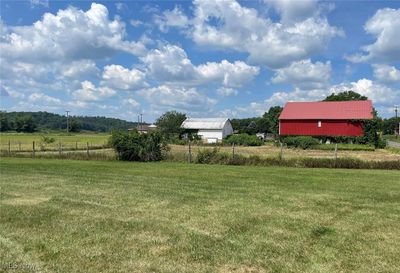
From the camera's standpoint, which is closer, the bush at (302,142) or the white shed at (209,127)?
the bush at (302,142)

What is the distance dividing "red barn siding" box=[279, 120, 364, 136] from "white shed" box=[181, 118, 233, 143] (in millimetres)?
16602

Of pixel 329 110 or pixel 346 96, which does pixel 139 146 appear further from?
pixel 346 96

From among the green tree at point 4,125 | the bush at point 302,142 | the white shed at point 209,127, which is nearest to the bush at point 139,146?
the bush at point 302,142

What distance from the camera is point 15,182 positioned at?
14016 millimetres

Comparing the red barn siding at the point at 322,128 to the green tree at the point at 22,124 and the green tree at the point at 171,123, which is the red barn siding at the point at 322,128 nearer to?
the green tree at the point at 171,123

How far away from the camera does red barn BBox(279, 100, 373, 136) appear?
54406 millimetres

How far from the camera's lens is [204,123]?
76.8 m

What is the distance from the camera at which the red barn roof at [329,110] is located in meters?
54.7

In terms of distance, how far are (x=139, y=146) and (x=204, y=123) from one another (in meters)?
50.2

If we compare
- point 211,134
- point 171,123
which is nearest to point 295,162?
point 211,134

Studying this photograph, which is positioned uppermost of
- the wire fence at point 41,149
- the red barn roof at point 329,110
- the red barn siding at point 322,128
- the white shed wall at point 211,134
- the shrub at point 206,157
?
the red barn roof at point 329,110

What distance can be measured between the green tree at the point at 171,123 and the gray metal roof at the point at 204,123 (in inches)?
52.4

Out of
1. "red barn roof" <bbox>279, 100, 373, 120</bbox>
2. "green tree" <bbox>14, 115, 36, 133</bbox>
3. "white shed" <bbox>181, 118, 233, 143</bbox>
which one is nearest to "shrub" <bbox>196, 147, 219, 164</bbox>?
"red barn roof" <bbox>279, 100, 373, 120</bbox>

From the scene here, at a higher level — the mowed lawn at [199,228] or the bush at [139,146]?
the bush at [139,146]
